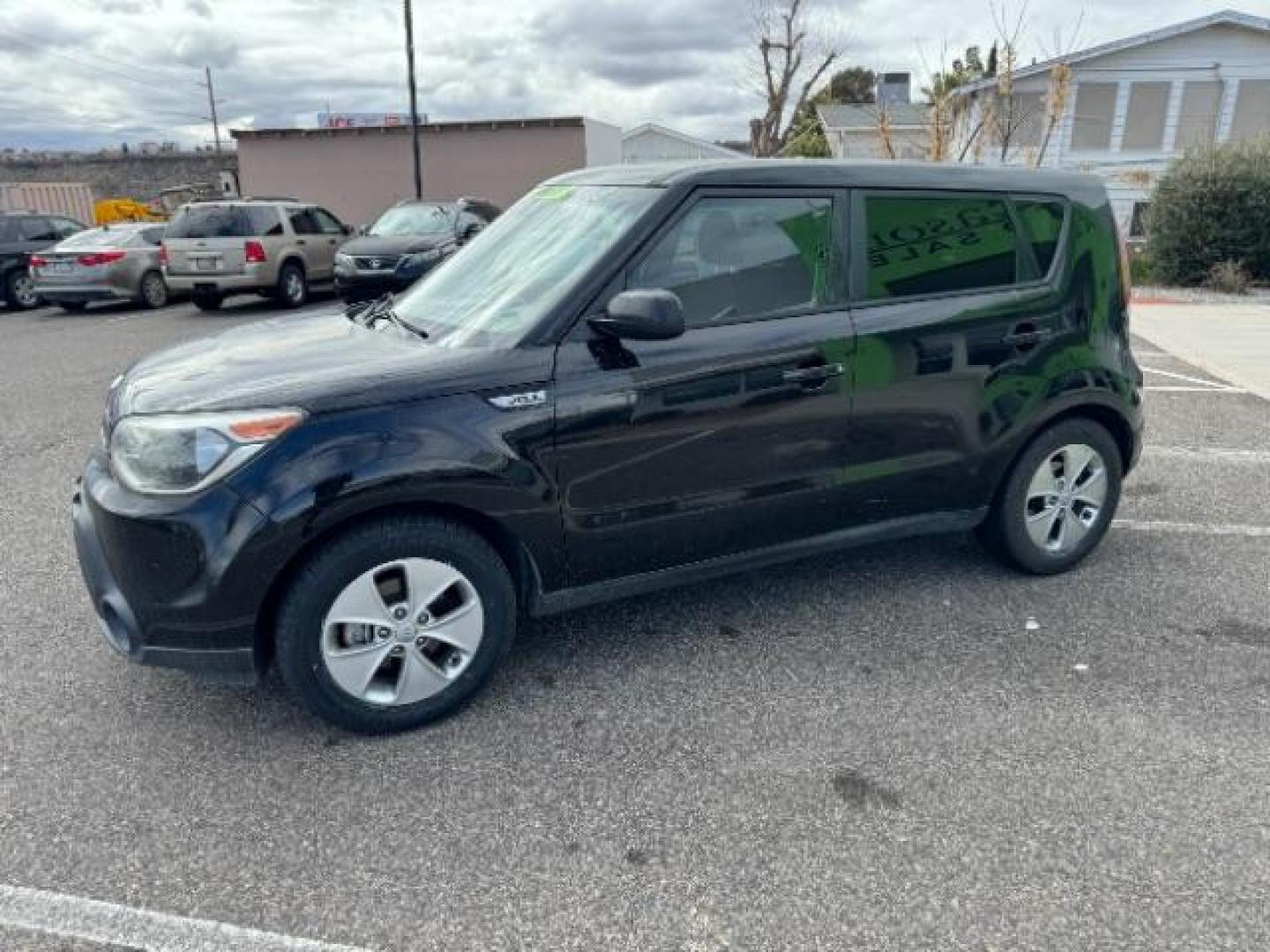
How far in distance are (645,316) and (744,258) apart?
0.64 m

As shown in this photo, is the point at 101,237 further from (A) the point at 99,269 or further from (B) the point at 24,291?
(B) the point at 24,291

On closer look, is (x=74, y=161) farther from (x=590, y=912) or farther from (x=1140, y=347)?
(x=590, y=912)

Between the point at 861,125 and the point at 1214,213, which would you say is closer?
the point at 1214,213

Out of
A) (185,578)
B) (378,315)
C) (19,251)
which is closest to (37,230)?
(19,251)

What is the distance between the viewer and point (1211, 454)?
590 centimetres

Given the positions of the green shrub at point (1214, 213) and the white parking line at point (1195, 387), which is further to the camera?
the green shrub at point (1214, 213)

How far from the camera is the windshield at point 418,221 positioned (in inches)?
543

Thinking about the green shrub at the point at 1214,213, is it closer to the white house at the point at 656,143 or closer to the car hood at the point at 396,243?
the car hood at the point at 396,243

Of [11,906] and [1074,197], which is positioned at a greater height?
[1074,197]

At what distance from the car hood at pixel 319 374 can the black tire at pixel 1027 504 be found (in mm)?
2192

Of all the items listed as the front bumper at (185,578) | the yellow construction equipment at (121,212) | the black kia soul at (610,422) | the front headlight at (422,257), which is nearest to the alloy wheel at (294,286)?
the front headlight at (422,257)

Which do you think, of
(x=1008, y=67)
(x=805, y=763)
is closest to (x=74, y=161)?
(x=1008, y=67)

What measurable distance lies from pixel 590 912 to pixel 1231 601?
3.12m

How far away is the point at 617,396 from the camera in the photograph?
296 centimetres
